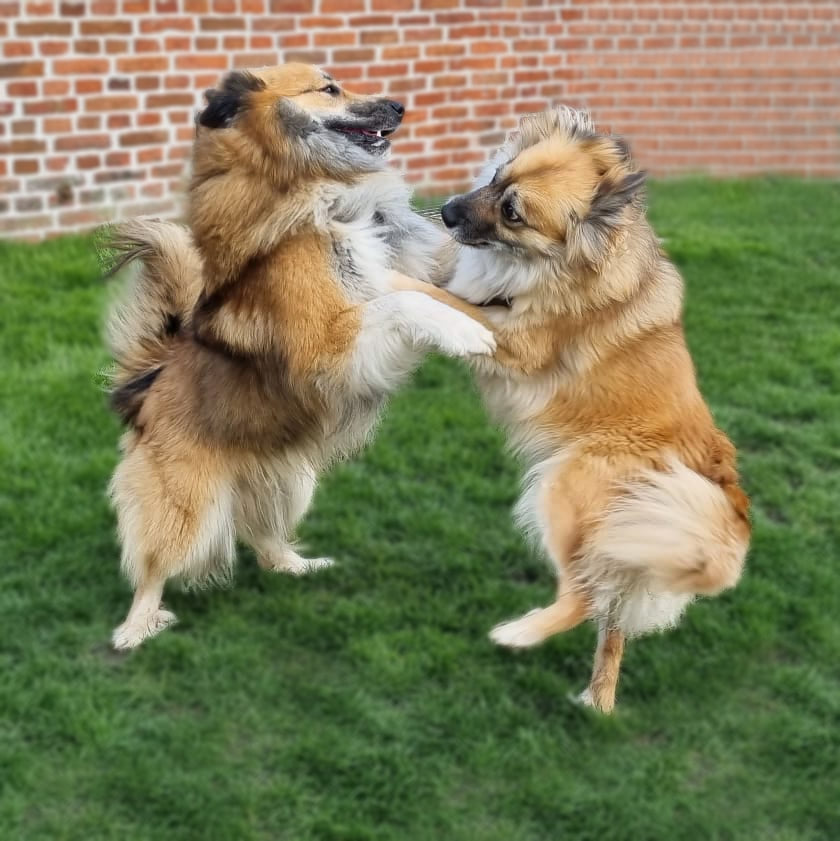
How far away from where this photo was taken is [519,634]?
3.03 metres

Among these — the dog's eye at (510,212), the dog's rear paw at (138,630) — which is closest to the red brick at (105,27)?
the dog's rear paw at (138,630)

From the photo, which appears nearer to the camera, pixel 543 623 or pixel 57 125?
pixel 543 623

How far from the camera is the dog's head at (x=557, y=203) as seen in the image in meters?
3.03

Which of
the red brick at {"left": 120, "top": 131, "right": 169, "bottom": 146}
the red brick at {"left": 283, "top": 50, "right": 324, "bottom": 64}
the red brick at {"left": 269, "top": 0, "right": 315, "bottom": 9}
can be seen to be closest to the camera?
the red brick at {"left": 120, "top": 131, "right": 169, "bottom": 146}

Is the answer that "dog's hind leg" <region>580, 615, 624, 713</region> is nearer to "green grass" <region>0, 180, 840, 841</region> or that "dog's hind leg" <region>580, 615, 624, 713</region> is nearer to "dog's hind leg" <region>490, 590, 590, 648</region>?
"green grass" <region>0, 180, 840, 841</region>

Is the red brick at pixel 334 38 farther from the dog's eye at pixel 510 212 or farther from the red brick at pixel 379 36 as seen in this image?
the dog's eye at pixel 510 212

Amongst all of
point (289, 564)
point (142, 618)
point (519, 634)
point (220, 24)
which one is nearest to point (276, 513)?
point (289, 564)

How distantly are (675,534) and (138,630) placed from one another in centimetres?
200

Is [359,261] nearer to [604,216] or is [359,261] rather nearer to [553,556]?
[604,216]

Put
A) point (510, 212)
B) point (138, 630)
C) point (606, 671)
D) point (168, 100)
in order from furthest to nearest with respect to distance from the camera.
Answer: point (168, 100), point (138, 630), point (606, 671), point (510, 212)

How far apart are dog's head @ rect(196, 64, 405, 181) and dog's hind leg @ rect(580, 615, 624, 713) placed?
1.75 meters

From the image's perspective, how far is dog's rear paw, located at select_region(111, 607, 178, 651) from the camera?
376 cm

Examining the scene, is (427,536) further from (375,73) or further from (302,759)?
(375,73)

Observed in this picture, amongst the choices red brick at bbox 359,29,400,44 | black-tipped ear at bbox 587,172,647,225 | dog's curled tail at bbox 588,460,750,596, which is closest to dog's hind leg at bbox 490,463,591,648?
dog's curled tail at bbox 588,460,750,596
